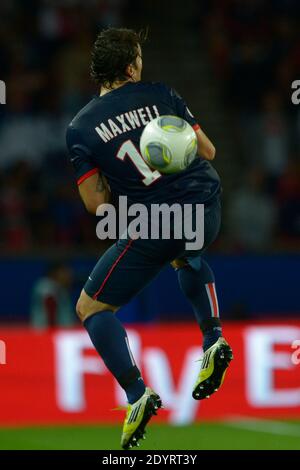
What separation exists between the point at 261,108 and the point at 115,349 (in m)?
9.96

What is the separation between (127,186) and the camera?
24.4 feet

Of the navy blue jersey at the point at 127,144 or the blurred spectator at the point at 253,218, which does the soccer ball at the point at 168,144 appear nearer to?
the navy blue jersey at the point at 127,144

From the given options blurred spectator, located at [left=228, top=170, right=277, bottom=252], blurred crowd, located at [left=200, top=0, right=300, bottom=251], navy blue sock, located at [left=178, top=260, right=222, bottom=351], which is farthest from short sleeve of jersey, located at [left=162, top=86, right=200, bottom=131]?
blurred spectator, located at [left=228, top=170, right=277, bottom=252]

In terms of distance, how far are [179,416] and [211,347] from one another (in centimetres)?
636

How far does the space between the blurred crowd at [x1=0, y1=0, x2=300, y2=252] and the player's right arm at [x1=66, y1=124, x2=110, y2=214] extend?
7733 millimetres

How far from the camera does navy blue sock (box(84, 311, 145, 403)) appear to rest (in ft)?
24.9

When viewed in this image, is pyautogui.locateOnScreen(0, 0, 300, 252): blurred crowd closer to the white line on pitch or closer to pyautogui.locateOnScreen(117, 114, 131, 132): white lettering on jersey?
the white line on pitch

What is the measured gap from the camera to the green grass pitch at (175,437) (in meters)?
12.8

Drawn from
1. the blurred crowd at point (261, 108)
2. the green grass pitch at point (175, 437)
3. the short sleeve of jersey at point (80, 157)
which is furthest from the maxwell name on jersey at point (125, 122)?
the blurred crowd at point (261, 108)

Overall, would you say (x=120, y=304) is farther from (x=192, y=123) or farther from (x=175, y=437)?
(x=175, y=437)

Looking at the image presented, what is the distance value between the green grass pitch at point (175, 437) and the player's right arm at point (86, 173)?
5318 millimetres
